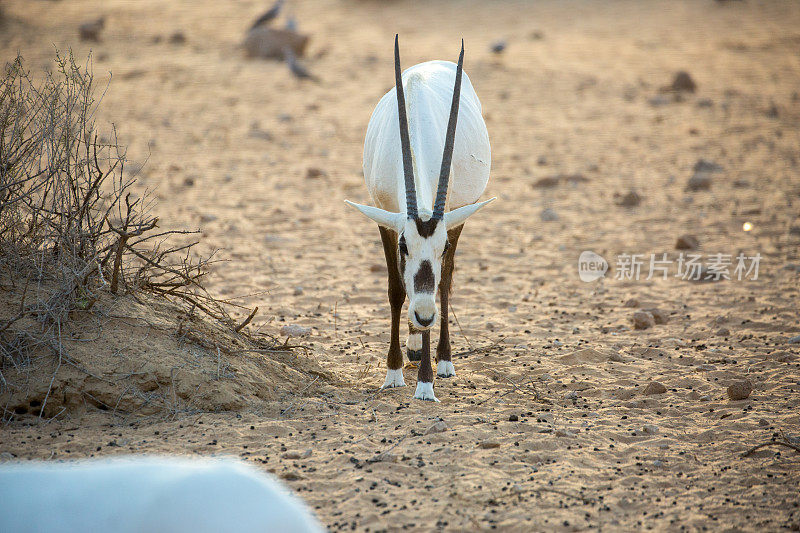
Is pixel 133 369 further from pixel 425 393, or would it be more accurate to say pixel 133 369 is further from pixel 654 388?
pixel 654 388

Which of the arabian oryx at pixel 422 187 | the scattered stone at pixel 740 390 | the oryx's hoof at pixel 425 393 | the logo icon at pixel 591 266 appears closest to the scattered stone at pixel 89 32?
the logo icon at pixel 591 266

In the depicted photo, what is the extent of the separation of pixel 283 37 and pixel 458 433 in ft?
44.8

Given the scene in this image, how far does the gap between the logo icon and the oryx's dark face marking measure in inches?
127

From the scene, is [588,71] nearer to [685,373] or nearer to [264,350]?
[685,373]

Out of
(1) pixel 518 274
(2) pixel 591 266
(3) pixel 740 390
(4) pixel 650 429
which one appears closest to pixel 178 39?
(1) pixel 518 274

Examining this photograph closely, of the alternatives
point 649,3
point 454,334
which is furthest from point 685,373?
point 649,3

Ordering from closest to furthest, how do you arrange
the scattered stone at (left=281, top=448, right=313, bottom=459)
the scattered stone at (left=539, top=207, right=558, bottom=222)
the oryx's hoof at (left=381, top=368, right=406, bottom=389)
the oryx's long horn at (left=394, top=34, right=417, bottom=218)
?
the scattered stone at (left=281, top=448, right=313, bottom=459) → the oryx's long horn at (left=394, top=34, right=417, bottom=218) → the oryx's hoof at (left=381, top=368, right=406, bottom=389) → the scattered stone at (left=539, top=207, right=558, bottom=222)

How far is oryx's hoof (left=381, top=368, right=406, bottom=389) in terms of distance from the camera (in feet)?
15.7

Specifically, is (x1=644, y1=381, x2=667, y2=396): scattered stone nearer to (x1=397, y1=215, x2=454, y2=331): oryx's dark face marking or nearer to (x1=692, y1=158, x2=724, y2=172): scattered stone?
(x1=397, y1=215, x2=454, y2=331): oryx's dark face marking

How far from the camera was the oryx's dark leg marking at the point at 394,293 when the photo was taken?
4.84m

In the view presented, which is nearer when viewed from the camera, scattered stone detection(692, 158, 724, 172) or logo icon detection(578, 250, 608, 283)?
logo icon detection(578, 250, 608, 283)

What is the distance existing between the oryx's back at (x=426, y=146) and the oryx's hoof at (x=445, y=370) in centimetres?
102

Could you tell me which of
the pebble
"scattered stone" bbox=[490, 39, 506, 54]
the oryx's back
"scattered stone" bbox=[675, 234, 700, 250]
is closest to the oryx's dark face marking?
the oryx's back

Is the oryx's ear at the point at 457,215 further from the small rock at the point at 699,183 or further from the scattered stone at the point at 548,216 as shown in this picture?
the small rock at the point at 699,183
